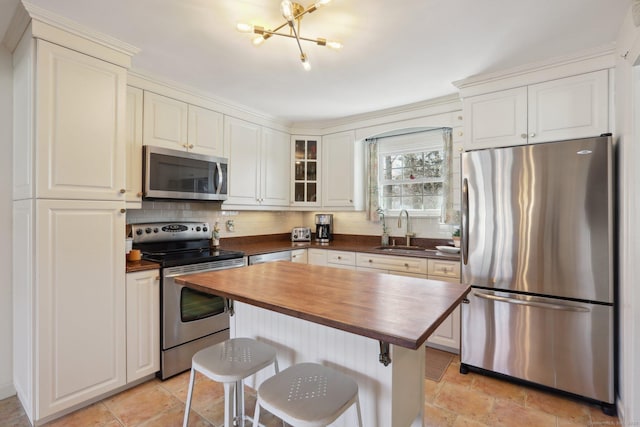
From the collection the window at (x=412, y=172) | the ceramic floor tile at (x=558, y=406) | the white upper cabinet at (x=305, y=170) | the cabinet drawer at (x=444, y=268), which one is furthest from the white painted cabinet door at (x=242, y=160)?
the ceramic floor tile at (x=558, y=406)

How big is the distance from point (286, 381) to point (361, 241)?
2.70 metres

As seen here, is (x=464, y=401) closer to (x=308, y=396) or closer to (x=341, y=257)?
(x=308, y=396)

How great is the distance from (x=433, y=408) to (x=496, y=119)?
7.13 feet

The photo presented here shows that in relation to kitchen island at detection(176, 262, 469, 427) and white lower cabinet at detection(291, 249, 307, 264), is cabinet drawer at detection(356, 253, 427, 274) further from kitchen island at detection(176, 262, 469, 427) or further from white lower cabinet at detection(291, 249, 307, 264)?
kitchen island at detection(176, 262, 469, 427)

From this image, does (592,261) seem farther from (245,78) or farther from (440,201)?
(245,78)

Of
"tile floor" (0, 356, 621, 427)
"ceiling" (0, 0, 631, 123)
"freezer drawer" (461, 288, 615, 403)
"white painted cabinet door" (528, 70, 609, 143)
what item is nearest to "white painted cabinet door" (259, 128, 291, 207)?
"ceiling" (0, 0, 631, 123)

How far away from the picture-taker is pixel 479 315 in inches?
94.6

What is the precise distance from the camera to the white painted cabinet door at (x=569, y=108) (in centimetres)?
211

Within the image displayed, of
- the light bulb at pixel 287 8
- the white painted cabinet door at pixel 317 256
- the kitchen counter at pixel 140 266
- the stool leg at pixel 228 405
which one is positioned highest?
the light bulb at pixel 287 8

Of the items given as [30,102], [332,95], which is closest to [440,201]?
[332,95]

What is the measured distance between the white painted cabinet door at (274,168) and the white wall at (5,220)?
2.05m

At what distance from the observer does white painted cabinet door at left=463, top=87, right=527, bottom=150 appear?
238cm

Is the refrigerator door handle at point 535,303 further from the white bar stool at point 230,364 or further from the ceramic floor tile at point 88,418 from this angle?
the ceramic floor tile at point 88,418

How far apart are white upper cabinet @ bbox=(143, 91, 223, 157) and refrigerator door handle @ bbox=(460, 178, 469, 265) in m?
2.26
